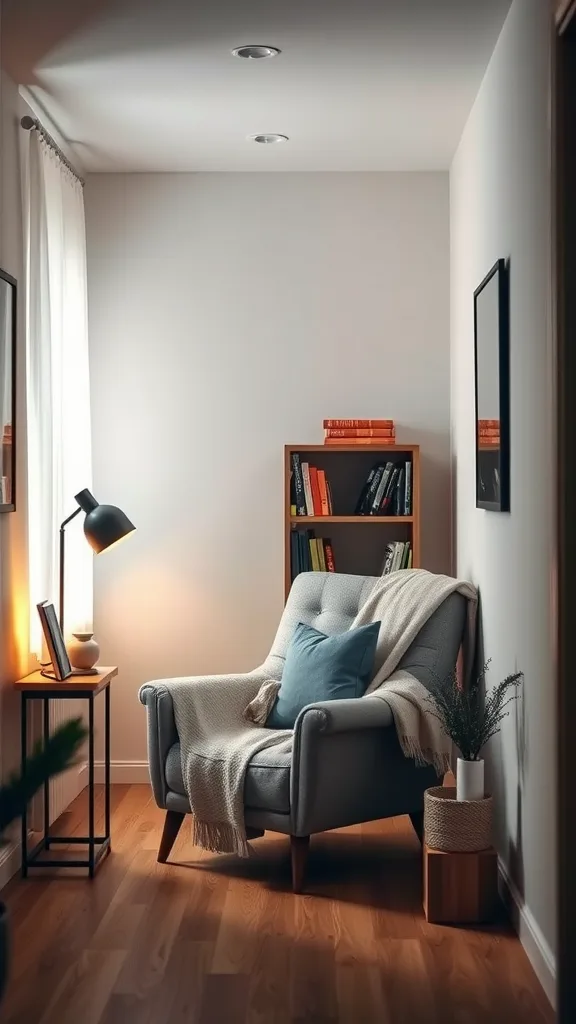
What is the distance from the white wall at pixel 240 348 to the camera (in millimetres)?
5094

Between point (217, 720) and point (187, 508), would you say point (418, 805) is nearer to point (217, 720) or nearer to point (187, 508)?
point (217, 720)

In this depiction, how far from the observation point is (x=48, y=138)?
168 inches

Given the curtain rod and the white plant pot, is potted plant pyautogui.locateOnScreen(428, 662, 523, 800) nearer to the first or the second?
the white plant pot

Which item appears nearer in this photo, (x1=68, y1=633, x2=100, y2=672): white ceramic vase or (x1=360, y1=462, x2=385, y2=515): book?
(x1=68, y1=633, x2=100, y2=672): white ceramic vase

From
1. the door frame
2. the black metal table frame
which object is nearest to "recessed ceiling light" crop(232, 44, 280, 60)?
the door frame

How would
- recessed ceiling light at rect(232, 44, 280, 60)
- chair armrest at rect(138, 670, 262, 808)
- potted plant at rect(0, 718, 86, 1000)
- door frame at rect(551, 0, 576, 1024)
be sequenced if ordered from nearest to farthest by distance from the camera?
Answer: 1. potted plant at rect(0, 718, 86, 1000)
2. door frame at rect(551, 0, 576, 1024)
3. recessed ceiling light at rect(232, 44, 280, 60)
4. chair armrest at rect(138, 670, 262, 808)

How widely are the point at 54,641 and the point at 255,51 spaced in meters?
2.06

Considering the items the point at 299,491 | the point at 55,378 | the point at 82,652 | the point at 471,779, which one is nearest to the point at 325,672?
the point at 471,779

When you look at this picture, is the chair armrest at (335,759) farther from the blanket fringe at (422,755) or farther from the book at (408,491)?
the book at (408,491)

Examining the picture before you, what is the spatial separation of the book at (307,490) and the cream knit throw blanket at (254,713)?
556mm

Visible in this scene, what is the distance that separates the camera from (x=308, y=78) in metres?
3.90

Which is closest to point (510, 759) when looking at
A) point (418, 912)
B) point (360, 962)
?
point (418, 912)

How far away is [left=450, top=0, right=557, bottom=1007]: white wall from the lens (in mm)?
2824

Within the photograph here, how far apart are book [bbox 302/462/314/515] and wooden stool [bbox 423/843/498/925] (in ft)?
6.01
